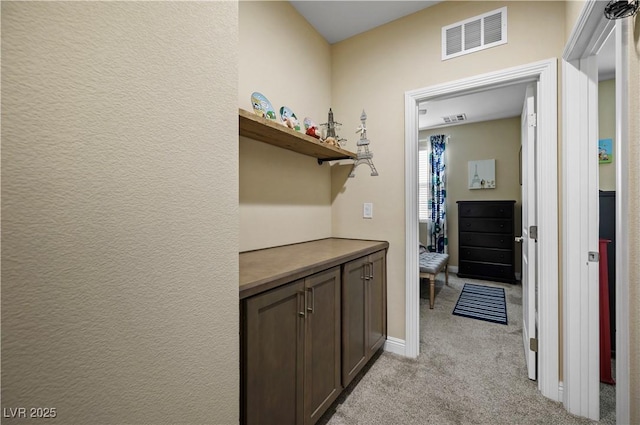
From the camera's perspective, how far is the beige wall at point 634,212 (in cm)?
87

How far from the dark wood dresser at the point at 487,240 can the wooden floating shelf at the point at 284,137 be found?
10.8ft

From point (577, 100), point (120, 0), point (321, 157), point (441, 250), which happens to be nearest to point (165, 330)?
point (120, 0)

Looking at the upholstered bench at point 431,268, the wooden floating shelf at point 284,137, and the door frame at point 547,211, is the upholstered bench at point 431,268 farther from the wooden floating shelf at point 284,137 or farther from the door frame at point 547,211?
the wooden floating shelf at point 284,137

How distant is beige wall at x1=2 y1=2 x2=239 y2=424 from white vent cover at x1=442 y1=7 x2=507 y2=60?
1.86 m

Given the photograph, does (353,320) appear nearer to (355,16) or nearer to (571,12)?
(571,12)

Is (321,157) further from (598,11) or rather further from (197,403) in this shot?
(197,403)

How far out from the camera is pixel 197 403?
2.50 feet

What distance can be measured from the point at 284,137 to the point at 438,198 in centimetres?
426

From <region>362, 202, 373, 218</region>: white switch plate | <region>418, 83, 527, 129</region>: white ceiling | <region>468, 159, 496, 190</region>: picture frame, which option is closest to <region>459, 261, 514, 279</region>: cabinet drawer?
<region>468, 159, 496, 190</region>: picture frame

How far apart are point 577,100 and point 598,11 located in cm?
50

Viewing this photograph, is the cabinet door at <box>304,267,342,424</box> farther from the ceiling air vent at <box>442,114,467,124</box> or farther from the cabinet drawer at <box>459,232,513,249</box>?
the ceiling air vent at <box>442,114,467,124</box>

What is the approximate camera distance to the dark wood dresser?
168 inches

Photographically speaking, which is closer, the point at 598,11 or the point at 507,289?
the point at 598,11

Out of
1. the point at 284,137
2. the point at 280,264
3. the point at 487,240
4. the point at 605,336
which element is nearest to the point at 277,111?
the point at 284,137
